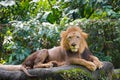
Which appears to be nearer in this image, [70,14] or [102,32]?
[102,32]

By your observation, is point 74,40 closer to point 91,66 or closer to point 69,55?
point 69,55

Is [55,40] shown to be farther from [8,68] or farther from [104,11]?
[8,68]

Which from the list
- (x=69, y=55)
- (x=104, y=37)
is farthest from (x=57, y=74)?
(x=104, y=37)

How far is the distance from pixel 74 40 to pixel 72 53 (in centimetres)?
32

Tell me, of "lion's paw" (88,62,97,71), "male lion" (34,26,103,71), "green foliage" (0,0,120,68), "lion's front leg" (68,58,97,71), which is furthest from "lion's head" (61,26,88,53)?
"green foliage" (0,0,120,68)

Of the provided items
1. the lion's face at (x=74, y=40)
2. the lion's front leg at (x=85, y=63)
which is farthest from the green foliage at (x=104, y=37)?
the lion's front leg at (x=85, y=63)

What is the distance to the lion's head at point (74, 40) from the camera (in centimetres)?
685

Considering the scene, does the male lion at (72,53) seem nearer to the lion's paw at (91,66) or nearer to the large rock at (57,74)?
the lion's paw at (91,66)

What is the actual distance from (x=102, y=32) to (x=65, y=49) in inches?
93.2

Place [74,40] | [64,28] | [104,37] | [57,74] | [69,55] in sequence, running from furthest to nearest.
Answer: [104,37]
[64,28]
[69,55]
[74,40]
[57,74]

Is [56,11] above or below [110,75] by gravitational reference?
above

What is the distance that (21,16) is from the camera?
1088cm

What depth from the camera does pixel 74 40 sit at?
6.85 meters

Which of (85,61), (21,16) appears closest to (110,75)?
(85,61)
